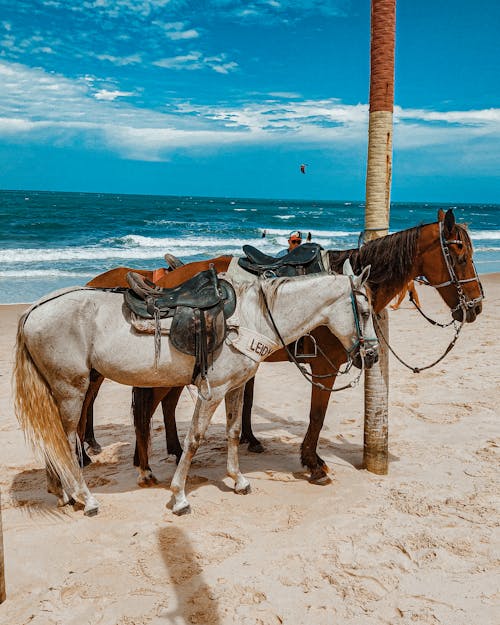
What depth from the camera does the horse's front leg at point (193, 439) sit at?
395 centimetres

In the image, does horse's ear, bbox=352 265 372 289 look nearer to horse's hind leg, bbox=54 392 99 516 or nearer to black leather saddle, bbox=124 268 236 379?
black leather saddle, bbox=124 268 236 379

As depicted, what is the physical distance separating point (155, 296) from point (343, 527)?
217cm

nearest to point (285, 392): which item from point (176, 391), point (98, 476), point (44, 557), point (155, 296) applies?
point (176, 391)

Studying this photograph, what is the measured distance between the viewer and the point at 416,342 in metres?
9.73

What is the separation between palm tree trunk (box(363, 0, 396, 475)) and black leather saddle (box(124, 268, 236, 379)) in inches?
58.6

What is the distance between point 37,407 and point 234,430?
1.52m

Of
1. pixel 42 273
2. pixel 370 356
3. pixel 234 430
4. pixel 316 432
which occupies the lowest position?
pixel 42 273

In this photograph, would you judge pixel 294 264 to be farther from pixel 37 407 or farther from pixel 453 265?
pixel 37 407

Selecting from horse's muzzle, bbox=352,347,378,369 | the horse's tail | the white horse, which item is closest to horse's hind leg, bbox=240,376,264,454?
the white horse

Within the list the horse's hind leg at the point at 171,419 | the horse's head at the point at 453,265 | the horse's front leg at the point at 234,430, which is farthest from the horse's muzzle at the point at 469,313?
the horse's hind leg at the point at 171,419

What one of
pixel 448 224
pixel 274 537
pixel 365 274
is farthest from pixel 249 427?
pixel 448 224

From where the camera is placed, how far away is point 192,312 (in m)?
3.84

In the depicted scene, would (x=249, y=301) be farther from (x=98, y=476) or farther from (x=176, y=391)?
(x=98, y=476)

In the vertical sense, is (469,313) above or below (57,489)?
above
